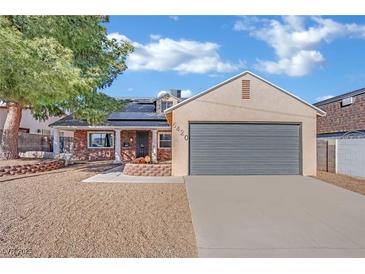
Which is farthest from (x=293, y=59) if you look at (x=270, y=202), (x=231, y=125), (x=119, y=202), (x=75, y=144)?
(x=75, y=144)

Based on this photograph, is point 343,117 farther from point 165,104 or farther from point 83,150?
point 83,150

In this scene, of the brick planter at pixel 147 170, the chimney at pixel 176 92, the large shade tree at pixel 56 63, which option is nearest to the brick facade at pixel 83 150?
the large shade tree at pixel 56 63

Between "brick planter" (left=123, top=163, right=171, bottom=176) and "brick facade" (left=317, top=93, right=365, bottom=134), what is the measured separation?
11261 millimetres

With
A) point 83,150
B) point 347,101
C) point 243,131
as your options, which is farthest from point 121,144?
point 347,101

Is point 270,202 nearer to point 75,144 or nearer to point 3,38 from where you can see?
point 3,38

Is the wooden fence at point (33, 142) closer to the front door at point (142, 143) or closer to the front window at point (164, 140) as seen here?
the front door at point (142, 143)

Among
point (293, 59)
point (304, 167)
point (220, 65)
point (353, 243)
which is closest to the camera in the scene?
point (353, 243)

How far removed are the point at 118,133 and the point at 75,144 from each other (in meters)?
3.34

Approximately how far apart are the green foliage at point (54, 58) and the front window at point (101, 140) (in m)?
6.07

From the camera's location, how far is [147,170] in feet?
43.2

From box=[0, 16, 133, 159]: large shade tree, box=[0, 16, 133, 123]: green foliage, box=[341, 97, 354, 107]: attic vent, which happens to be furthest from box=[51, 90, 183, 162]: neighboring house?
box=[341, 97, 354, 107]: attic vent

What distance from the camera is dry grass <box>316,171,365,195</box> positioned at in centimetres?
1043

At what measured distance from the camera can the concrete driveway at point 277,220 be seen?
481cm

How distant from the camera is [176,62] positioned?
55.7 feet
